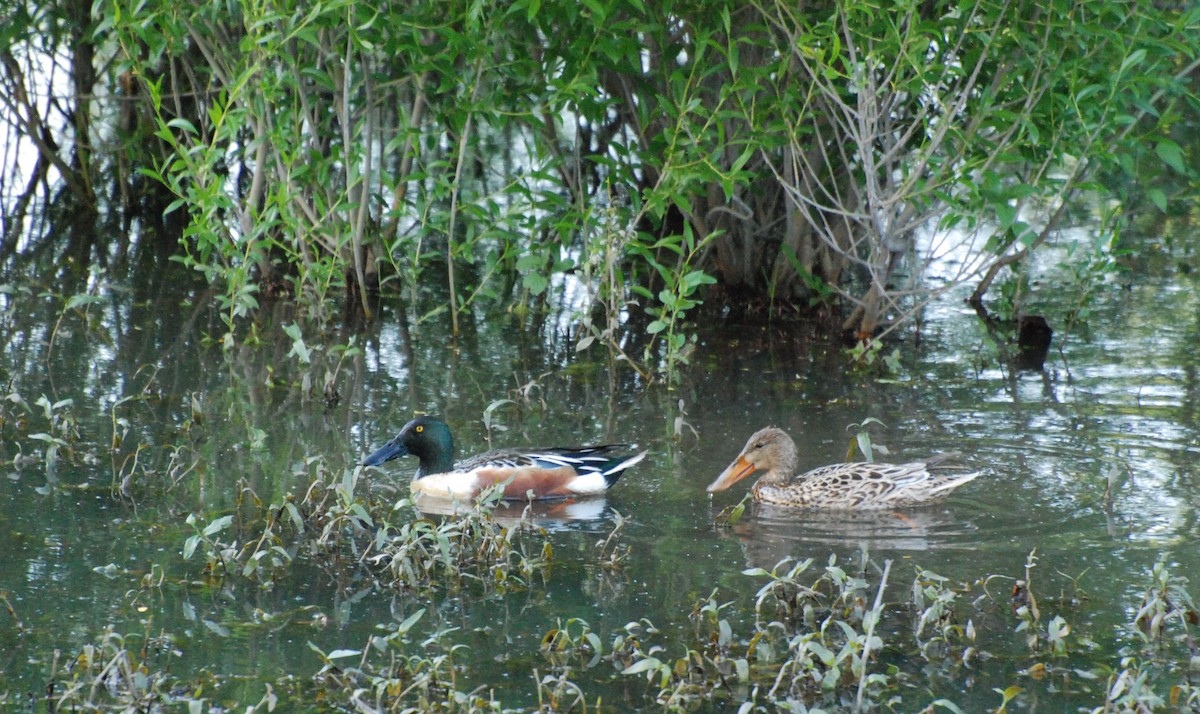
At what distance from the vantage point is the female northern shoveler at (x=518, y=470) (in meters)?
7.72

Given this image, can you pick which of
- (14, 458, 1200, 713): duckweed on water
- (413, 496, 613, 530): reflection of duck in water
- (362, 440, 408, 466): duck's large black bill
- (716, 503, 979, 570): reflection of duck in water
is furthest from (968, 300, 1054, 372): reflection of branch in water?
(362, 440, 408, 466): duck's large black bill

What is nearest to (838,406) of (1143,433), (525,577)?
(1143,433)

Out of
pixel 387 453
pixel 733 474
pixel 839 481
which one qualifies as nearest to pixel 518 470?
pixel 387 453

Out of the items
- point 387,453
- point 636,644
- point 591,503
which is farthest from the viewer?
point 387,453

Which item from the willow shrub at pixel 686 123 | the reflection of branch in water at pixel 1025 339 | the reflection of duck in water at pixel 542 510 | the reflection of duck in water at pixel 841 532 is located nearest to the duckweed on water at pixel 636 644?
the reflection of duck in water at pixel 841 532

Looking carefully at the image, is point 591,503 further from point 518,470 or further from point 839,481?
point 839,481

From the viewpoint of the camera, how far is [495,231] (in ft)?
33.3

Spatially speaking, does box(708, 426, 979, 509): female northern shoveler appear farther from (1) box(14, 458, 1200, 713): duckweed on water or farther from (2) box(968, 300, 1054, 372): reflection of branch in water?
(2) box(968, 300, 1054, 372): reflection of branch in water

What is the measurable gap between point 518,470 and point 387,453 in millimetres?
726

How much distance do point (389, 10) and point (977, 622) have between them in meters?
5.22

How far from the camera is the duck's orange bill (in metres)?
7.70

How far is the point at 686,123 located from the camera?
9562mm

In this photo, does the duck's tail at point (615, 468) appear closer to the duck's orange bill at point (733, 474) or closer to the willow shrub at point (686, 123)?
the duck's orange bill at point (733, 474)

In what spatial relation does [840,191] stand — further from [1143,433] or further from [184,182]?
[184,182]
